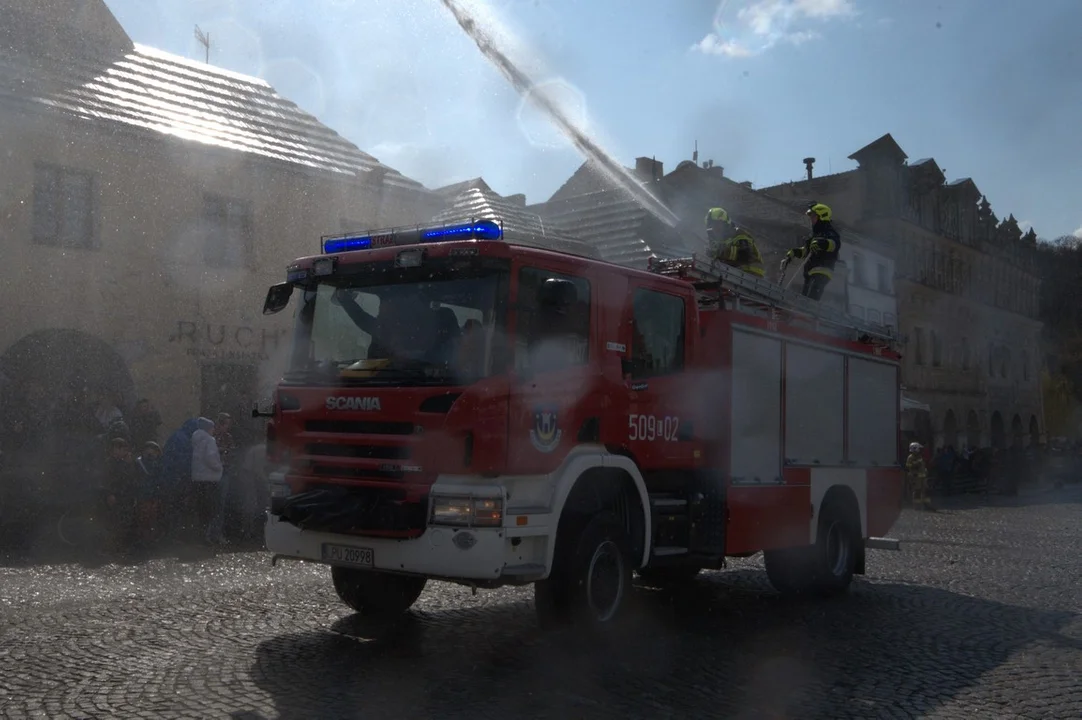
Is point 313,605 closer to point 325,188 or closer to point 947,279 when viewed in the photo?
point 325,188

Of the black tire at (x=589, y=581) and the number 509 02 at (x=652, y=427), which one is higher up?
the number 509 02 at (x=652, y=427)

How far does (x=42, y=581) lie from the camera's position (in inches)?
406

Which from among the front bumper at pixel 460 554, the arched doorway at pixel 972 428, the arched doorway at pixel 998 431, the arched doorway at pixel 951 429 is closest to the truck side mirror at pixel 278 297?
the front bumper at pixel 460 554

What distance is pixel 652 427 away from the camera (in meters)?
8.29

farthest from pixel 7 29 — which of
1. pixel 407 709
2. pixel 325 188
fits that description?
pixel 407 709

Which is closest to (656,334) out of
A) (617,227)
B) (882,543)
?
(882,543)

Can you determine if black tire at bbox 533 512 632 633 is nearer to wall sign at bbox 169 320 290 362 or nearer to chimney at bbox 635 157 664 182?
wall sign at bbox 169 320 290 362

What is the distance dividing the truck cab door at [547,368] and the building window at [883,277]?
40205 mm

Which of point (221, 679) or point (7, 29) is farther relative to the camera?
point (7, 29)

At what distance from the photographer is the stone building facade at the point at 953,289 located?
48.6 meters

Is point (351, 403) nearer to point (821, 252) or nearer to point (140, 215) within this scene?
point (821, 252)

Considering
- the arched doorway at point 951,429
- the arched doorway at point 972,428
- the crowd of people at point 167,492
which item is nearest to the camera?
the crowd of people at point 167,492

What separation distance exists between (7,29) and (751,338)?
51.1 ft

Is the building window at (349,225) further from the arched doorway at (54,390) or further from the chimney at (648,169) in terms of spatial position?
the chimney at (648,169)
